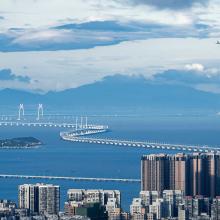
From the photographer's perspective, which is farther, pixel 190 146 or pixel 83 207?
pixel 190 146

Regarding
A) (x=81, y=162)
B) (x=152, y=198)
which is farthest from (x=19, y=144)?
(x=152, y=198)

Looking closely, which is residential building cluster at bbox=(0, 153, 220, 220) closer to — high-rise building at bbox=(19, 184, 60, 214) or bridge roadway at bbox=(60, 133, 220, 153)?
high-rise building at bbox=(19, 184, 60, 214)

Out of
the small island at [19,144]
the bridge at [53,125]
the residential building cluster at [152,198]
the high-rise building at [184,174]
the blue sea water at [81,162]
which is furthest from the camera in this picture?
the bridge at [53,125]

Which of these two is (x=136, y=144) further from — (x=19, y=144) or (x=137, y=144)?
(x=19, y=144)

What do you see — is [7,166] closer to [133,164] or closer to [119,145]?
[133,164]

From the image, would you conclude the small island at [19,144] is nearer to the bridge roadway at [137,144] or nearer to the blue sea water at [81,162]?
the blue sea water at [81,162]

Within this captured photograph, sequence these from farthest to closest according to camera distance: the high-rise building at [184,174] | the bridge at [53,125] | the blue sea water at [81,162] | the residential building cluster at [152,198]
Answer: the bridge at [53,125] < the blue sea water at [81,162] < the high-rise building at [184,174] < the residential building cluster at [152,198]

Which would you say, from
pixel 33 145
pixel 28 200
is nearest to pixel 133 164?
pixel 33 145

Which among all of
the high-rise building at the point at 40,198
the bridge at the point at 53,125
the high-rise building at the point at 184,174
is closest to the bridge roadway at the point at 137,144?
the bridge at the point at 53,125

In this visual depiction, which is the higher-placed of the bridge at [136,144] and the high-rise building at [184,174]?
the bridge at [136,144]
